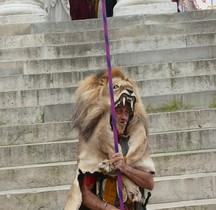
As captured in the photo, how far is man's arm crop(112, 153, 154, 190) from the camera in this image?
3127mm

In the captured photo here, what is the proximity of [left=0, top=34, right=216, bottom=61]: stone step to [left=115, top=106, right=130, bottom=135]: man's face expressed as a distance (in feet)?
18.2

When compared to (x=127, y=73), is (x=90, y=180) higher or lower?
lower

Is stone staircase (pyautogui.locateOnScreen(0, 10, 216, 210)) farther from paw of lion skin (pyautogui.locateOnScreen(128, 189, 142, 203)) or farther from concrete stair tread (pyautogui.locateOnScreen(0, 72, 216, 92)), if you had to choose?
paw of lion skin (pyautogui.locateOnScreen(128, 189, 142, 203))

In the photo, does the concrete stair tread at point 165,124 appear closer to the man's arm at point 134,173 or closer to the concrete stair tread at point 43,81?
the concrete stair tread at point 43,81

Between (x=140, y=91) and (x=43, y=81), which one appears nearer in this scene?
(x=140, y=91)

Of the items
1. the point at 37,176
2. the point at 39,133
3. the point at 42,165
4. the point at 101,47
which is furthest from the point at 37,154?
the point at 101,47

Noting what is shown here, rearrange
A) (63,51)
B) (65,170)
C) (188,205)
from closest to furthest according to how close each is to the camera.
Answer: (188,205), (65,170), (63,51)

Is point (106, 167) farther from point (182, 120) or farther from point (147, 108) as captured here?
point (147, 108)

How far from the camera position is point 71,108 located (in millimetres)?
6922

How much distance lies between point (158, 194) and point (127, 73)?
2876 millimetres

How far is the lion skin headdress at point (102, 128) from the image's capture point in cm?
323

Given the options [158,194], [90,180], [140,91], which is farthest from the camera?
[140,91]

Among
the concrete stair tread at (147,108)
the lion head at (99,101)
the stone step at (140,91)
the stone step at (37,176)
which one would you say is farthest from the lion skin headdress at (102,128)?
the stone step at (140,91)

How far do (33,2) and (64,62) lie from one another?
11.6 feet
